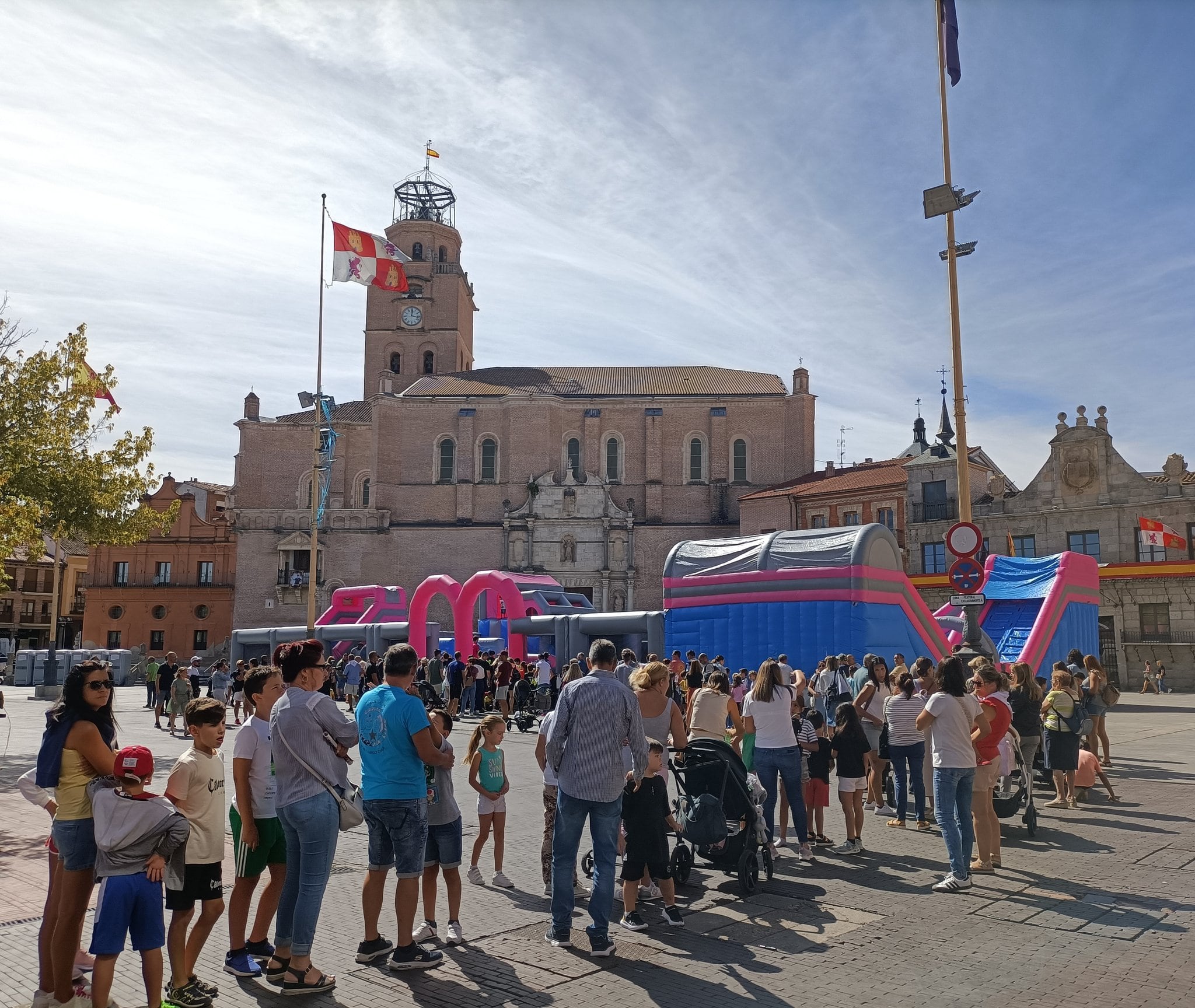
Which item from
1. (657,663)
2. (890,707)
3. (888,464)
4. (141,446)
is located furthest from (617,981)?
(888,464)

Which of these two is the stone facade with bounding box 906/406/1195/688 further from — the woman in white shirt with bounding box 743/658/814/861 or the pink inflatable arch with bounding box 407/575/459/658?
the woman in white shirt with bounding box 743/658/814/861

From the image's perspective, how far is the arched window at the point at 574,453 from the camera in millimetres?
57188

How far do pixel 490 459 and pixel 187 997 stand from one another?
172 ft

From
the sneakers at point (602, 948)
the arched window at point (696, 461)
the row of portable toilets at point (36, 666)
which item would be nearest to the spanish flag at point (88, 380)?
the sneakers at point (602, 948)

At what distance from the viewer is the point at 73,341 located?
695 inches

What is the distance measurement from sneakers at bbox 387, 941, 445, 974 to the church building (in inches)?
1884

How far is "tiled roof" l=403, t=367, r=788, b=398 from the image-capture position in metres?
57.8

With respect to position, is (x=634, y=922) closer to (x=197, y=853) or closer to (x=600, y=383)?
(x=197, y=853)

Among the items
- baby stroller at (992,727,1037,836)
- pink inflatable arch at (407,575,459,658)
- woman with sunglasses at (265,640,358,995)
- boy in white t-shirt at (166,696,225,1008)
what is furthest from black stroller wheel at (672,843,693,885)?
pink inflatable arch at (407,575,459,658)

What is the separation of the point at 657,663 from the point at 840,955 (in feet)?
7.79

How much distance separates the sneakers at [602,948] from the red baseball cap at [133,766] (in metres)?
2.73

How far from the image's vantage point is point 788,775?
8617 mm

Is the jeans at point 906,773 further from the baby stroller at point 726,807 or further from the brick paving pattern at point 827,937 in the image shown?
the baby stroller at point 726,807

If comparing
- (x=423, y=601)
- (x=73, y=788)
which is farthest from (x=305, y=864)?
(x=423, y=601)
